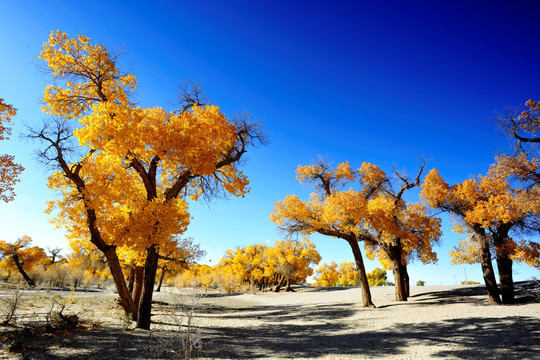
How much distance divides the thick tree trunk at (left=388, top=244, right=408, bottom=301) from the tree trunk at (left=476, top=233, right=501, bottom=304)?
480 centimetres

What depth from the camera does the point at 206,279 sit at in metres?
53.7

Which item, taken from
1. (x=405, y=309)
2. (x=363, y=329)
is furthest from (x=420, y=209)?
(x=363, y=329)

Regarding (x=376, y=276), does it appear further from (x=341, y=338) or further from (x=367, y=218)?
(x=341, y=338)

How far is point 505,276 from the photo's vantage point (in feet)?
51.3

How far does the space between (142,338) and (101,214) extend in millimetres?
5172

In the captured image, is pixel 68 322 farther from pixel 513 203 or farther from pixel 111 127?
pixel 513 203

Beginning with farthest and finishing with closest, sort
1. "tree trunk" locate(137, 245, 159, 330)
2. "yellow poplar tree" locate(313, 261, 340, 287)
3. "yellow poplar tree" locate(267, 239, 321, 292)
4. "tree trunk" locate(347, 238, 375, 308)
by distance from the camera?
"yellow poplar tree" locate(313, 261, 340, 287)
"yellow poplar tree" locate(267, 239, 321, 292)
"tree trunk" locate(347, 238, 375, 308)
"tree trunk" locate(137, 245, 159, 330)

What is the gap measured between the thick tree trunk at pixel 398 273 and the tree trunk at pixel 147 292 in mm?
16039

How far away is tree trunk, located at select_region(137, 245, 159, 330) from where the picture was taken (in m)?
10.5

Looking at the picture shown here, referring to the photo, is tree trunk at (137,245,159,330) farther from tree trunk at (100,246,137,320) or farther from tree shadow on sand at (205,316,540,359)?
tree shadow on sand at (205,316,540,359)

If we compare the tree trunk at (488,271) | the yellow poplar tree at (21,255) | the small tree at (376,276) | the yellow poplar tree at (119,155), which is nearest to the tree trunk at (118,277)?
the yellow poplar tree at (119,155)

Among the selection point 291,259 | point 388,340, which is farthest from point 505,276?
point 291,259

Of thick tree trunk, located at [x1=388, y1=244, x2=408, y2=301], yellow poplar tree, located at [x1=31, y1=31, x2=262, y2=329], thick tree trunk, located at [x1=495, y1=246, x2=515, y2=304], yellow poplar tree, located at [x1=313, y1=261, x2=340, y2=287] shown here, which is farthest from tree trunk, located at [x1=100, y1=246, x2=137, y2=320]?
yellow poplar tree, located at [x1=313, y1=261, x2=340, y2=287]

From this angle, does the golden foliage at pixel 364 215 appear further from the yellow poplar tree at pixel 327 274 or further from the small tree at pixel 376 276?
the small tree at pixel 376 276
